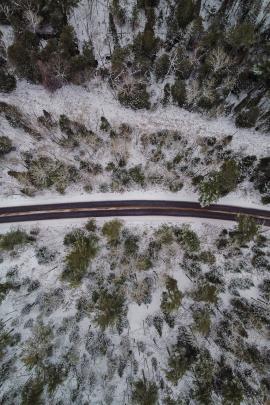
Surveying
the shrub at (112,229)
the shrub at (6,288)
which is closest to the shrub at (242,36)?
the shrub at (112,229)

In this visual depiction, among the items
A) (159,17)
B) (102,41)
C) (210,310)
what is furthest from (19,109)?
(210,310)

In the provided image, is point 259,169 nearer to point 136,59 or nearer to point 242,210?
point 242,210

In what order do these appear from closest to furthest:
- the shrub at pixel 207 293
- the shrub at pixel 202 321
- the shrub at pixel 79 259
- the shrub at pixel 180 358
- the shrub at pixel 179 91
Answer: the shrub at pixel 180 358 < the shrub at pixel 202 321 < the shrub at pixel 79 259 < the shrub at pixel 207 293 < the shrub at pixel 179 91

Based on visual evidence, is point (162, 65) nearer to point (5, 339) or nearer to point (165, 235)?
point (165, 235)

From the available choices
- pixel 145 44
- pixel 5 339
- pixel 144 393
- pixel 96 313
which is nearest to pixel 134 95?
pixel 145 44

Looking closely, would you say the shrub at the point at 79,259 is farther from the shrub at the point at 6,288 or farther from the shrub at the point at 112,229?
the shrub at the point at 6,288
